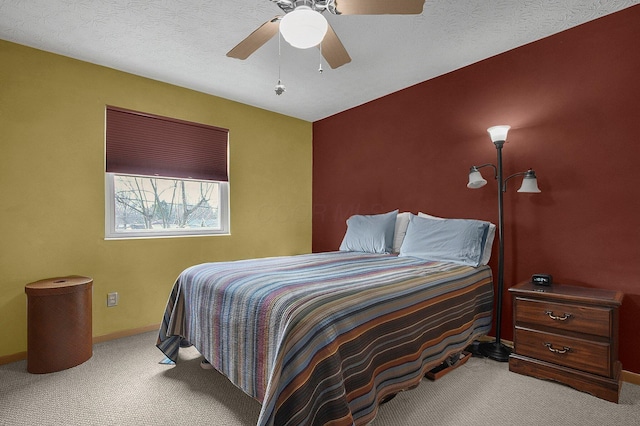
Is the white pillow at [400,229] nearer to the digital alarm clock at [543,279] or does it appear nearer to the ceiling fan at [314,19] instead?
the digital alarm clock at [543,279]

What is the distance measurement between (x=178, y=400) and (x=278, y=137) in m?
3.21

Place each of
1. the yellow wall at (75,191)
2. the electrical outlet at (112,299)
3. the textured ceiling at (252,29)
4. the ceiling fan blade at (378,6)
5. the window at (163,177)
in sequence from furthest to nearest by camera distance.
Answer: the window at (163,177)
the electrical outlet at (112,299)
the yellow wall at (75,191)
the textured ceiling at (252,29)
the ceiling fan blade at (378,6)

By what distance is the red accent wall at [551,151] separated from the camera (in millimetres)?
2148

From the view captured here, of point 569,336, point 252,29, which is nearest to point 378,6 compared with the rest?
point 252,29

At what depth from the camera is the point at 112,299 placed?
2.89m

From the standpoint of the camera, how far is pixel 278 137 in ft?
13.9

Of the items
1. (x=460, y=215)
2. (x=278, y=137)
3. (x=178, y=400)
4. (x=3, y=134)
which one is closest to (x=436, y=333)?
(x=460, y=215)

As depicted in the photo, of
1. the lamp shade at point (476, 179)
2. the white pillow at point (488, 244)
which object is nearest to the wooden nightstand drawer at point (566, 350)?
the white pillow at point (488, 244)

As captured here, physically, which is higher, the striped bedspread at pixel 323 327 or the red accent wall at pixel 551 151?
the red accent wall at pixel 551 151

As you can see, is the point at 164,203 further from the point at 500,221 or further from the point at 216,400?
the point at 500,221

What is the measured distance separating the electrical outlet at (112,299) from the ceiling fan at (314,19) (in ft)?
7.92

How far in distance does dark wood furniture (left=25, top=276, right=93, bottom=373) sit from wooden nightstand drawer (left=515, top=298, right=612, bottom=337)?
10.7 ft

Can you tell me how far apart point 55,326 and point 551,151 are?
4.01m

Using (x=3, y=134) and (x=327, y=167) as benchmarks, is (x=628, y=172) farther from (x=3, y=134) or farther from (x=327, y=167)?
(x=3, y=134)
